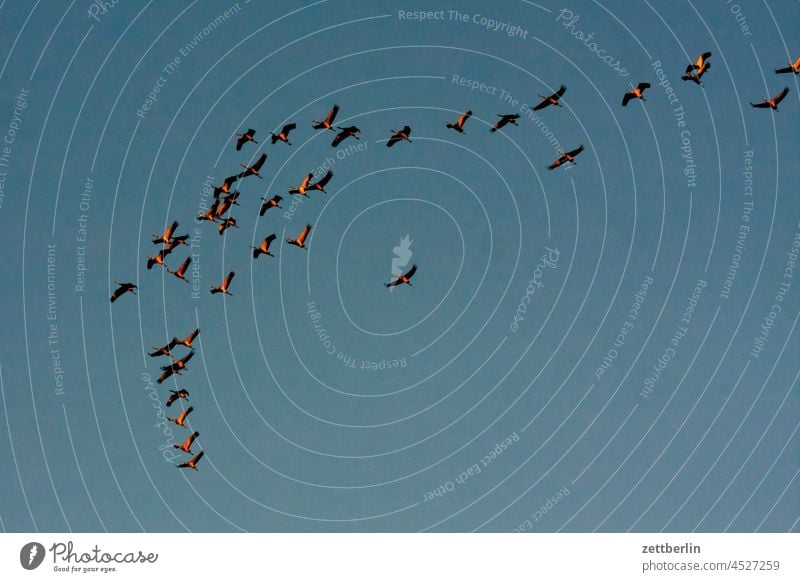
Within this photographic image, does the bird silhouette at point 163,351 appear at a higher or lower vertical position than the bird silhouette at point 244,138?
lower

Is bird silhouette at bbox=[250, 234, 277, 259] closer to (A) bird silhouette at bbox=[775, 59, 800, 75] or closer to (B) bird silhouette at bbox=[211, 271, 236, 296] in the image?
(B) bird silhouette at bbox=[211, 271, 236, 296]

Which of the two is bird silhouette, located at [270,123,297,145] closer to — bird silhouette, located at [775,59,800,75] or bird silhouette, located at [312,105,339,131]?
bird silhouette, located at [312,105,339,131]

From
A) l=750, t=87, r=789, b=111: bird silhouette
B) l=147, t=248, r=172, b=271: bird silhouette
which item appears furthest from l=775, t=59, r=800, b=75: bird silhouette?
l=147, t=248, r=172, b=271: bird silhouette

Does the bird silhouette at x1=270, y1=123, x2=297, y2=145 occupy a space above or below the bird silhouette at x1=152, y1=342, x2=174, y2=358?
above

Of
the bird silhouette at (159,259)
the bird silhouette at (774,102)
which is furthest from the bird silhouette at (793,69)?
the bird silhouette at (159,259)

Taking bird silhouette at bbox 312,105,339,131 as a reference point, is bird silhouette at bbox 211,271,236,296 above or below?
below

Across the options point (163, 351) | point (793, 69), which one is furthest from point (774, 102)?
point (163, 351)

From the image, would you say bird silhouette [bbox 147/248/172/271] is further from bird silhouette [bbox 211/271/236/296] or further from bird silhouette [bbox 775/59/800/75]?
bird silhouette [bbox 775/59/800/75]

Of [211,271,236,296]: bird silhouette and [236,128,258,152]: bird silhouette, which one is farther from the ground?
[236,128,258,152]: bird silhouette

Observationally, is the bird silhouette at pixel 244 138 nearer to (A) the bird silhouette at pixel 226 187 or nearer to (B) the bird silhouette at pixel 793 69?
(A) the bird silhouette at pixel 226 187

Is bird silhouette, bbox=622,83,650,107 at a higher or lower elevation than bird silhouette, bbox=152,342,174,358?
higher
